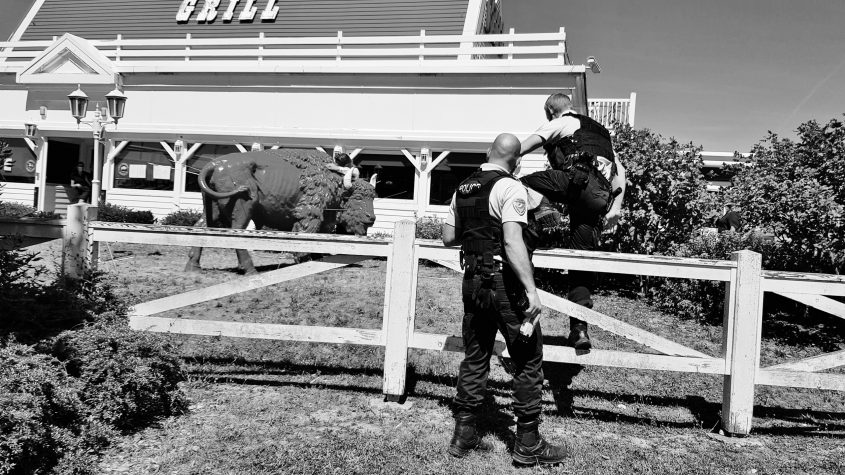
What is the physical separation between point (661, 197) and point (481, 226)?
5704mm

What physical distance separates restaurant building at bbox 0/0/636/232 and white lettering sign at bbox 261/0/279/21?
3cm

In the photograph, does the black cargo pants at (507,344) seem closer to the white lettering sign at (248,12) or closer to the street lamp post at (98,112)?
the street lamp post at (98,112)

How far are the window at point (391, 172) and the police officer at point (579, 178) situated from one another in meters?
12.4

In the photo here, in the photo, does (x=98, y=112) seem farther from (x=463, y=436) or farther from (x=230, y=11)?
(x=463, y=436)

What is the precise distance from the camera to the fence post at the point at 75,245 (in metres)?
4.94

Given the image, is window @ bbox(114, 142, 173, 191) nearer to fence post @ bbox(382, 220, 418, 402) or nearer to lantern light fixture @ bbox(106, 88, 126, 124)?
lantern light fixture @ bbox(106, 88, 126, 124)

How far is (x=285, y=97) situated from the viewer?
18.3 m

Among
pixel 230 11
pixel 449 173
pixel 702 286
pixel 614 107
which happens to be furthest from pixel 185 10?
pixel 702 286

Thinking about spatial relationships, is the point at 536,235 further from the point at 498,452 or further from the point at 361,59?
the point at 361,59

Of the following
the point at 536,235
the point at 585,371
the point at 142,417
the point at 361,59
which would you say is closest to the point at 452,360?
the point at 585,371

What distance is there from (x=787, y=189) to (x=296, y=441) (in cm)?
624

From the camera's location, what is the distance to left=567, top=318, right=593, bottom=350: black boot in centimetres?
444

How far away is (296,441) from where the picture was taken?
4.04 metres

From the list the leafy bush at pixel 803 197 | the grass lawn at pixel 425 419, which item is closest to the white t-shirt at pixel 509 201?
the grass lawn at pixel 425 419
